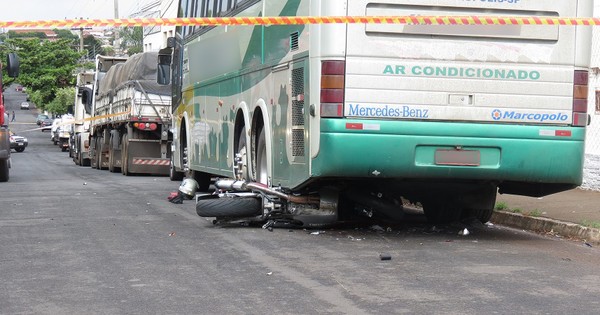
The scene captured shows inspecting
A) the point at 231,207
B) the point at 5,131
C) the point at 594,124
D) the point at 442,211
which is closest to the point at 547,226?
the point at 442,211

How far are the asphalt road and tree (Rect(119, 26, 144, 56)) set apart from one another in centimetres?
7799

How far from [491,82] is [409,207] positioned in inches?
197

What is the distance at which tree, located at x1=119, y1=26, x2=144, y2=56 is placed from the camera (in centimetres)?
9006

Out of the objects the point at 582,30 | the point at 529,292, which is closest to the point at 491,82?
the point at 582,30

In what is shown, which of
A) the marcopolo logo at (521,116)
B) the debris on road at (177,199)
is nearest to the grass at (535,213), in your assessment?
the marcopolo logo at (521,116)

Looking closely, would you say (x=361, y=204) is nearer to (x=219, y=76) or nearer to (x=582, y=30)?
(x=582, y=30)

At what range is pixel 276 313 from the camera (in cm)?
603

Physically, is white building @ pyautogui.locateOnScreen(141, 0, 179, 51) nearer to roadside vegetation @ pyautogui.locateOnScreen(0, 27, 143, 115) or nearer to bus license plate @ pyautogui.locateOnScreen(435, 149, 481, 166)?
roadside vegetation @ pyautogui.locateOnScreen(0, 27, 143, 115)

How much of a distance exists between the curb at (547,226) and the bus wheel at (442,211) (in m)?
0.74

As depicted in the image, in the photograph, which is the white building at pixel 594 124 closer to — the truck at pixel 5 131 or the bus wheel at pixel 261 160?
the bus wheel at pixel 261 160

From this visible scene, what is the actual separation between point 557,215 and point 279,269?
16.9 feet

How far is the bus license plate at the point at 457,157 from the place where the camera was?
30.8ft

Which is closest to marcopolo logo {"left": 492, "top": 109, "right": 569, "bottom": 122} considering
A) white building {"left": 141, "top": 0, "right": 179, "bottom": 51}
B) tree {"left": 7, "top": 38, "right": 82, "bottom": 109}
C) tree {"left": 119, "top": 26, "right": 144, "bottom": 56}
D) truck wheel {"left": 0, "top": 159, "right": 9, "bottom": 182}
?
truck wheel {"left": 0, "top": 159, "right": 9, "bottom": 182}

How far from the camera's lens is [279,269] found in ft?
25.3
